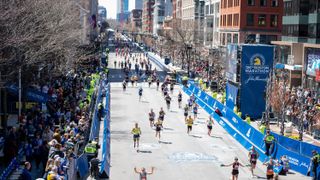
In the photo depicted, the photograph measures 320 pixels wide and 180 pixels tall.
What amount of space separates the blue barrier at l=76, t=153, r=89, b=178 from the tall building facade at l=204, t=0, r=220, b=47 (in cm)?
6912

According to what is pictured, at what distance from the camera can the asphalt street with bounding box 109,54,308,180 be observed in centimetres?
2491

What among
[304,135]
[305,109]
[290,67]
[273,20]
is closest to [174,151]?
[304,135]

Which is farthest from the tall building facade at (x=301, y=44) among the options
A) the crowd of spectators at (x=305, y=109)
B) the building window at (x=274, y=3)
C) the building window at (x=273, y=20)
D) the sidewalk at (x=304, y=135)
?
the building window at (x=274, y=3)

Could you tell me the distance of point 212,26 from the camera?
9675 centimetres

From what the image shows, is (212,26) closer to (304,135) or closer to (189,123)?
(304,135)

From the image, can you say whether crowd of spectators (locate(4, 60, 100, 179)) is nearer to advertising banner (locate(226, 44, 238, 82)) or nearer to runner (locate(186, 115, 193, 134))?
runner (locate(186, 115, 193, 134))

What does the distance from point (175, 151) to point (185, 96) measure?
2492cm

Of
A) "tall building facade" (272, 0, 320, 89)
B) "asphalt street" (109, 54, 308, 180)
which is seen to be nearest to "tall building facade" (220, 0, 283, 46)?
"tall building facade" (272, 0, 320, 89)

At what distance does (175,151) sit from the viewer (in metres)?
29.6

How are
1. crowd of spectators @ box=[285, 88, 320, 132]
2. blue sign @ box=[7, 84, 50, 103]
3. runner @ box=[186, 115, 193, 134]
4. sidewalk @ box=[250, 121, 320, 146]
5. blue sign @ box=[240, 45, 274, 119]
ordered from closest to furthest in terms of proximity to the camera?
sidewalk @ box=[250, 121, 320, 146]
runner @ box=[186, 115, 193, 134]
blue sign @ box=[7, 84, 50, 103]
crowd of spectators @ box=[285, 88, 320, 132]
blue sign @ box=[240, 45, 274, 119]

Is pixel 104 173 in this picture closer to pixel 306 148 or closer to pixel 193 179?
pixel 193 179

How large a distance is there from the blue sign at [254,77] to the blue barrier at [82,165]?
19312 mm

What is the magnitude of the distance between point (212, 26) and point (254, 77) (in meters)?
56.5

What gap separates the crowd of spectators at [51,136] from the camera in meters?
21.5
